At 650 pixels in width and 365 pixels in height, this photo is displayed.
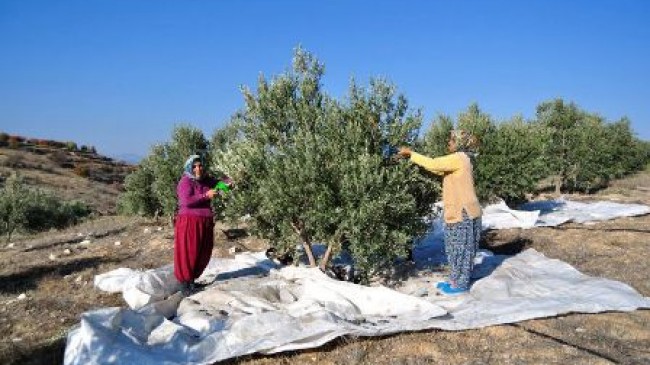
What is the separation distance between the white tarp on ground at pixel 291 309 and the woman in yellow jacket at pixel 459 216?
0.33m

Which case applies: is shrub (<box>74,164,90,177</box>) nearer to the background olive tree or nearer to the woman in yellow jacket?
the background olive tree

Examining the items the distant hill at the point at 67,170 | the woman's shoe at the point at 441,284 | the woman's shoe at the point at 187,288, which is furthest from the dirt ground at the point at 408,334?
the distant hill at the point at 67,170

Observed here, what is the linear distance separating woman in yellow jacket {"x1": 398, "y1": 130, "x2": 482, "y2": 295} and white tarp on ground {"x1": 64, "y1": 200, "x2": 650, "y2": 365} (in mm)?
331

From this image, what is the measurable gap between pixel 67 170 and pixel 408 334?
48242 millimetres

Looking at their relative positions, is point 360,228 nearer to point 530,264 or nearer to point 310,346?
point 310,346

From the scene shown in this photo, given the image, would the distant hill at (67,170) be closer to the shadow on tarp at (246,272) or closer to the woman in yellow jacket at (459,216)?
the shadow on tarp at (246,272)

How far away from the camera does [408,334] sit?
6652 mm

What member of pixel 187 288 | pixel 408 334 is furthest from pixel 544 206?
pixel 187 288

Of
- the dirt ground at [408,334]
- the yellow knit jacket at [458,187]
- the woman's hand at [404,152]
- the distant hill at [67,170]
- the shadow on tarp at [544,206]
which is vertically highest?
the distant hill at [67,170]

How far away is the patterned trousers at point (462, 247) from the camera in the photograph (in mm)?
8289

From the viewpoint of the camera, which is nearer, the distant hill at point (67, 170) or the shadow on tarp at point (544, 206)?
the shadow on tarp at point (544, 206)

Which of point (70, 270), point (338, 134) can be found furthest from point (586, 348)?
point (70, 270)

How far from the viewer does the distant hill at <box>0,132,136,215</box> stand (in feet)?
128

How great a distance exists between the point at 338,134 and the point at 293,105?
1.39m
